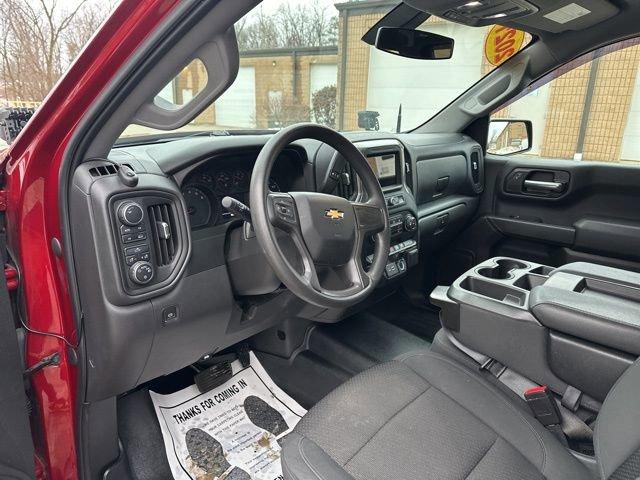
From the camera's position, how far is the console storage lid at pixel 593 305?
3.51 feet

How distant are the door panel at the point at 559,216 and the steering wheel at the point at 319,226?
1.26m

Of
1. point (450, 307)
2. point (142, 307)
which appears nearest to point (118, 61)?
point (142, 307)

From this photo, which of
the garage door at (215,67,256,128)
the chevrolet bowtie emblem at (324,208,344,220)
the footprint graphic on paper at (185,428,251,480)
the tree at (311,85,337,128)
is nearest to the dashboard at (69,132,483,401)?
the chevrolet bowtie emblem at (324,208,344,220)

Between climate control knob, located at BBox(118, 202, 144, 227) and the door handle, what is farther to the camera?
the door handle

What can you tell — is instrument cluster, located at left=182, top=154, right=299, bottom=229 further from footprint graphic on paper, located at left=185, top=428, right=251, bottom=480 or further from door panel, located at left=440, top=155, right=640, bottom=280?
door panel, located at left=440, top=155, right=640, bottom=280

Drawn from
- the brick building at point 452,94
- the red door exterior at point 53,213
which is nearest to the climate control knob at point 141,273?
the red door exterior at point 53,213

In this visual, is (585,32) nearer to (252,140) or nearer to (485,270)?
(485,270)

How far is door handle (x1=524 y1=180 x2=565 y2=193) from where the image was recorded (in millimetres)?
2143

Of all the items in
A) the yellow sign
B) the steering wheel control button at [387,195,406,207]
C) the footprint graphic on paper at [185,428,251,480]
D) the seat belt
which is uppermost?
the yellow sign

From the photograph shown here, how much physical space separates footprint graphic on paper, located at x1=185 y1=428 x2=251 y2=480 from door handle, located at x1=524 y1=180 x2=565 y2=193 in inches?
70.3

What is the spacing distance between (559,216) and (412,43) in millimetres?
1101

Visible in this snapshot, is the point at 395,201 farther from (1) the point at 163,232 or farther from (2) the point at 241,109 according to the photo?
(1) the point at 163,232

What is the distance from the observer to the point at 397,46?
1705 mm

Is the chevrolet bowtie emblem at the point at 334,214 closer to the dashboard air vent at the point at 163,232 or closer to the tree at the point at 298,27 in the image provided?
the dashboard air vent at the point at 163,232
